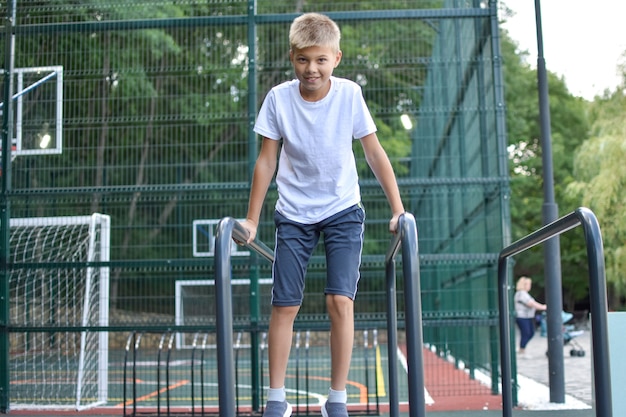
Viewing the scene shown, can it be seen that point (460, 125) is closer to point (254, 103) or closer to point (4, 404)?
point (254, 103)

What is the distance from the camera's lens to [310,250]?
10.5ft

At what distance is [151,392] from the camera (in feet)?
32.6

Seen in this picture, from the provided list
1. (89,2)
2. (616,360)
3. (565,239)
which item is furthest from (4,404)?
(565,239)

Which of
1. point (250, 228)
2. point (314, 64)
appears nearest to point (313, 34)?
point (314, 64)

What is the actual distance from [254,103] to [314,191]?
5018mm

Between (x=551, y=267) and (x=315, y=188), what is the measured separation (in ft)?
16.3

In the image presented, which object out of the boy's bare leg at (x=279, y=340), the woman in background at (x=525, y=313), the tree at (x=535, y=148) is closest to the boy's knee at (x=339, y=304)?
the boy's bare leg at (x=279, y=340)

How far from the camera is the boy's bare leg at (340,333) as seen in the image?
3.07m

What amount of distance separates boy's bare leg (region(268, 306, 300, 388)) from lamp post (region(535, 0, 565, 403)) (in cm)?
461

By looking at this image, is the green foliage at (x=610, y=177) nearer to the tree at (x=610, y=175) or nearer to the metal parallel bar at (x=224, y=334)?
the tree at (x=610, y=175)

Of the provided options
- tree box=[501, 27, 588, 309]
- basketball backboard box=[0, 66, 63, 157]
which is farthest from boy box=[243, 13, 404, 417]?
tree box=[501, 27, 588, 309]

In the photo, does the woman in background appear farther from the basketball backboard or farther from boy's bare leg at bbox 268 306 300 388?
boy's bare leg at bbox 268 306 300 388

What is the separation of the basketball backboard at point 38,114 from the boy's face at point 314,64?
18.3 feet

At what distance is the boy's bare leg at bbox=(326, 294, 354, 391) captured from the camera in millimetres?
3066
